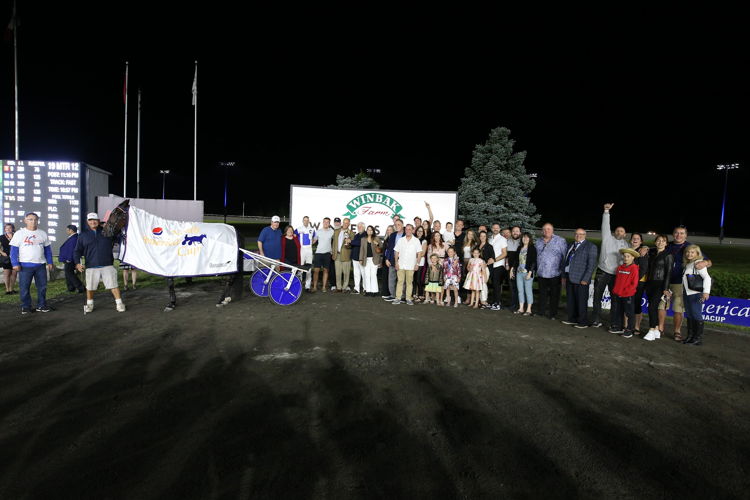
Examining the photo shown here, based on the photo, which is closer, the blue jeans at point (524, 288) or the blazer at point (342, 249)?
the blue jeans at point (524, 288)

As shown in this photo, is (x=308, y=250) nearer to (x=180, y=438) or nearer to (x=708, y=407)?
(x=180, y=438)

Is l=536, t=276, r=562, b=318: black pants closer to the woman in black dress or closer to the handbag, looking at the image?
the handbag

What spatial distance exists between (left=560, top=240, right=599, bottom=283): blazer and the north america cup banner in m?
6.62

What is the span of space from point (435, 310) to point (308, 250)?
14.3 ft

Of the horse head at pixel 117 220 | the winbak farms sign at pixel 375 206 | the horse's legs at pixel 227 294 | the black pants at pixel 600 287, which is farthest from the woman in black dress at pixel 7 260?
the black pants at pixel 600 287

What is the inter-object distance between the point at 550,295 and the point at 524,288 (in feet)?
1.77

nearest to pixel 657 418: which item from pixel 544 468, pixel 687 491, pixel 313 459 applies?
pixel 687 491

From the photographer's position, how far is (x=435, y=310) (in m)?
8.72

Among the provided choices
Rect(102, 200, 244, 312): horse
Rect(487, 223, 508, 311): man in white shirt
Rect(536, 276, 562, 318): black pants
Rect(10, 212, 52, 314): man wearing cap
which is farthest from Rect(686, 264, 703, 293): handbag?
Rect(10, 212, 52, 314): man wearing cap

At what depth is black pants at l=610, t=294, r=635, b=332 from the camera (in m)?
7.10

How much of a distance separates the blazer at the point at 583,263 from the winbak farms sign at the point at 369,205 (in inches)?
236

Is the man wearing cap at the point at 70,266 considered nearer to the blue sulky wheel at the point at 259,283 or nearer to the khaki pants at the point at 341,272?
the blue sulky wheel at the point at 259,283

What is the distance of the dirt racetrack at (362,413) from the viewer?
296cm

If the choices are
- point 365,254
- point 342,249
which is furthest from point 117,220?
point 365,254
